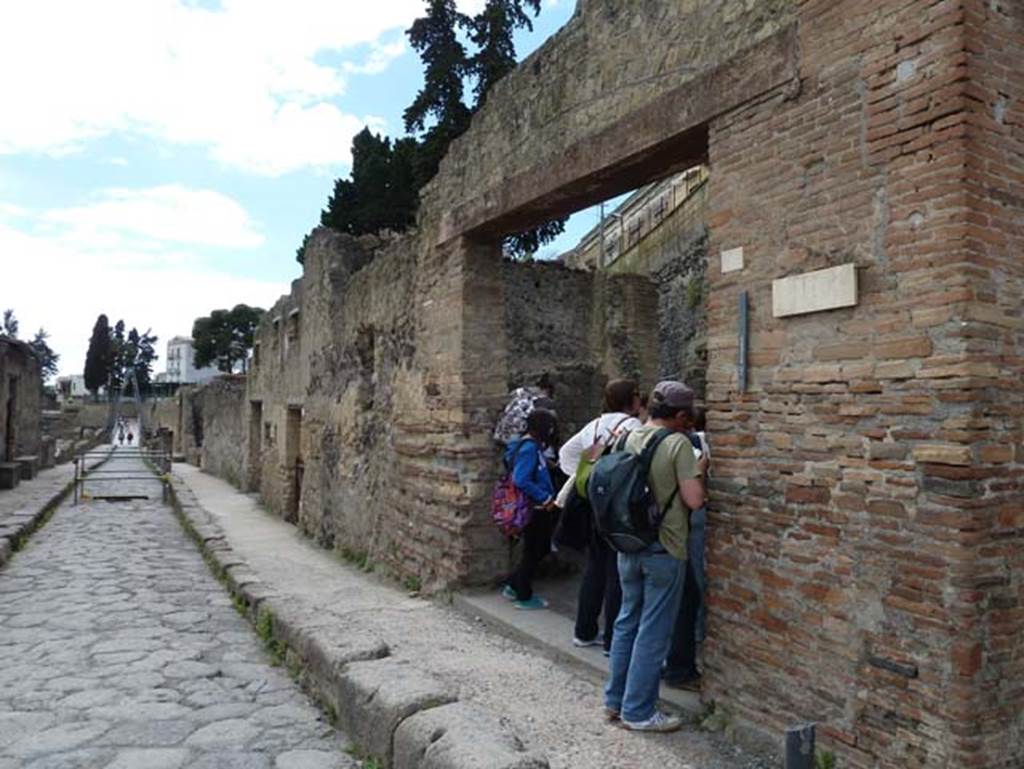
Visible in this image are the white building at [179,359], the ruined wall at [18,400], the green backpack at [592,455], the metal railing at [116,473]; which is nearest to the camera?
the green backpack at [592,455]

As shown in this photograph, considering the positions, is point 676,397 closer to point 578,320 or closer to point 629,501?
point 629,501

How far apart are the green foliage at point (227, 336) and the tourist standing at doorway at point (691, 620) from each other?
194ft

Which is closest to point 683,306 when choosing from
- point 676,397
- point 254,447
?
point 254,447

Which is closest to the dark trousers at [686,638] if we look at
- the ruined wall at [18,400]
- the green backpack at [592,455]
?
the green backpack at [592,455]

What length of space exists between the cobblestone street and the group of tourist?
1458mm

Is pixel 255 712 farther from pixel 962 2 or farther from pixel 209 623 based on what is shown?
pixel 962 2

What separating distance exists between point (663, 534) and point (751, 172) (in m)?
1.68

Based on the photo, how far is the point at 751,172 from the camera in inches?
150

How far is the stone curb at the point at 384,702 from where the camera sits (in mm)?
3225

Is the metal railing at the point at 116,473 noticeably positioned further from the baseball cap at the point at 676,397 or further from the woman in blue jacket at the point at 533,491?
the baseball cap at the point at 676,397

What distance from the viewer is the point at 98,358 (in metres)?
68.3

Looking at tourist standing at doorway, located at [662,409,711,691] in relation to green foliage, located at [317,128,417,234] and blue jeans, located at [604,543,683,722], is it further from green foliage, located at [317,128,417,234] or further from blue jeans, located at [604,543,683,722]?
green foliage, located at [317,128,417,234]

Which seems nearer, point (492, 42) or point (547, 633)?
point (547, 633)

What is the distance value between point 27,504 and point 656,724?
12363 mm
